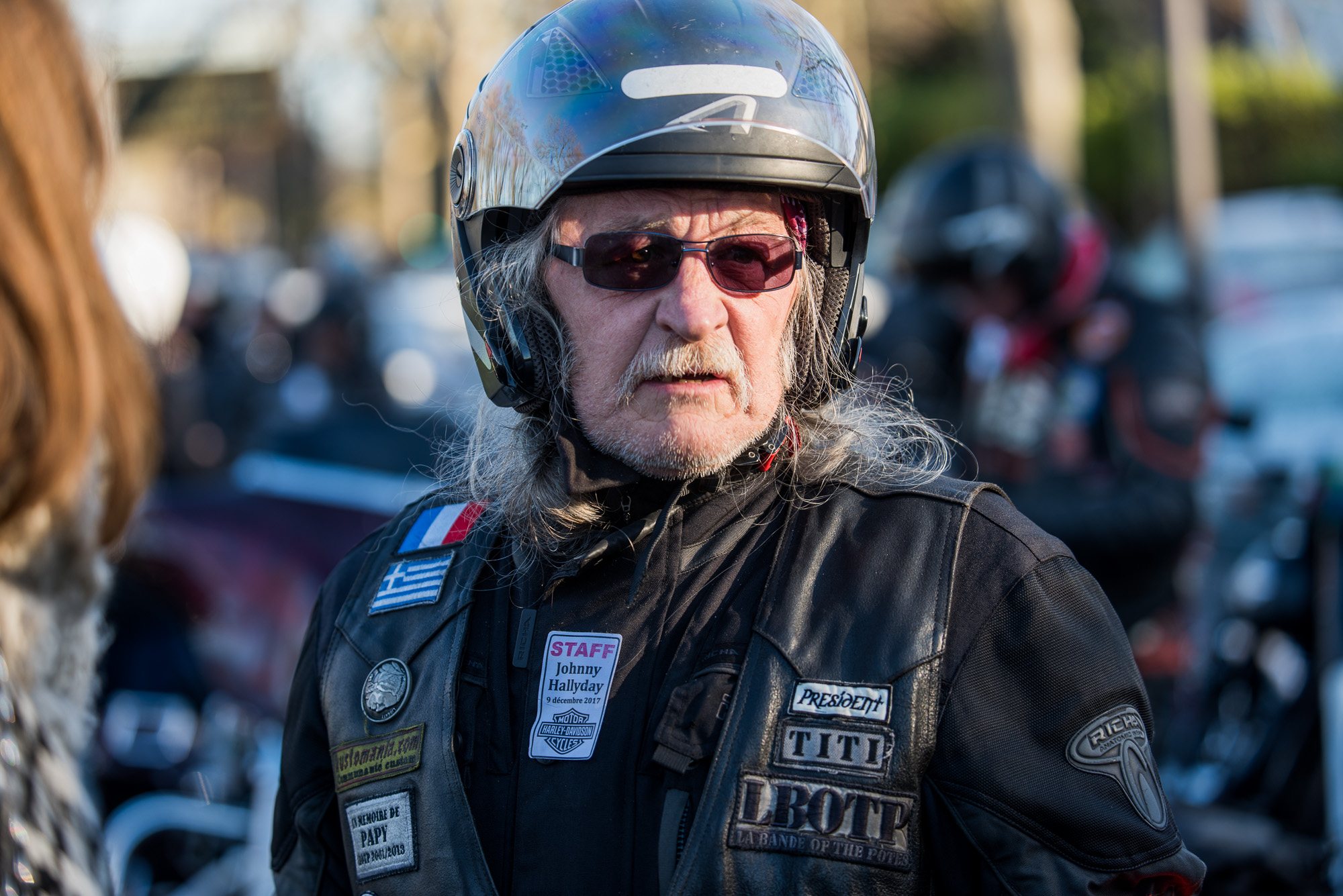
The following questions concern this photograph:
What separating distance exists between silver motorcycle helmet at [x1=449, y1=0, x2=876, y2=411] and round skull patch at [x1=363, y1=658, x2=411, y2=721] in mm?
452

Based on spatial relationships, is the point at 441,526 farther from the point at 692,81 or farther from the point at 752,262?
the point at 692,81

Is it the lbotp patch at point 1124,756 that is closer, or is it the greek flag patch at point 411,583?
the lbotp patch at point 1124,756

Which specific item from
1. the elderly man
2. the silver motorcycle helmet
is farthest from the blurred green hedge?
the elderly man

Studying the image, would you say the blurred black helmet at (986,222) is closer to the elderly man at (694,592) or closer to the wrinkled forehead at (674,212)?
the elderly man at (694,592)

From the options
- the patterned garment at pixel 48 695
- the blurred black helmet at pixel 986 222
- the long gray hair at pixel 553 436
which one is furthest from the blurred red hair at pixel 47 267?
the blurred black helmet at pixel 986 222

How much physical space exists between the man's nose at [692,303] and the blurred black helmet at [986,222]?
3.36m

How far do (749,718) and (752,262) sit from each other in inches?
24.8

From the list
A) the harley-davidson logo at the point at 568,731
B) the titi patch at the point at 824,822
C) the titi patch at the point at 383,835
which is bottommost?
the titi patch at the point at 383,835

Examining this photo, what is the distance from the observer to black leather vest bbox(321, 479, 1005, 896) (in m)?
1.56

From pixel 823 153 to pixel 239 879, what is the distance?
10.5 ft

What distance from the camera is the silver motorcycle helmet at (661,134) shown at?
180cm

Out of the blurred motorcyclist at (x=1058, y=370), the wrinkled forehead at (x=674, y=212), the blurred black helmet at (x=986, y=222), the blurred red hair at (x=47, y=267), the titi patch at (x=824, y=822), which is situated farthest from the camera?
the blurred black helmet at (x=986, y=222)

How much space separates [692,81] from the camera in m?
1.82

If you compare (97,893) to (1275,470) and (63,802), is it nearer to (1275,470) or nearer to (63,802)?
(63,802)
